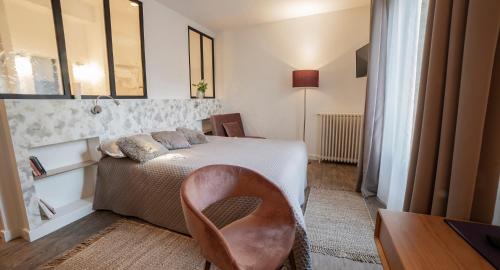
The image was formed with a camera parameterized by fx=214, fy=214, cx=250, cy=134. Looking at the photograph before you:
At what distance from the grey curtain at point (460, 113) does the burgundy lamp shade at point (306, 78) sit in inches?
104

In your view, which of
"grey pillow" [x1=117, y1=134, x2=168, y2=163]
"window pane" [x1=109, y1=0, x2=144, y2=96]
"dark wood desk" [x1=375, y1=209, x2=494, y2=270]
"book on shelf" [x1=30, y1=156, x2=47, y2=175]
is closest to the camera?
"dark wood desk" [x1=375, y1=209, x2=494, y2=270]

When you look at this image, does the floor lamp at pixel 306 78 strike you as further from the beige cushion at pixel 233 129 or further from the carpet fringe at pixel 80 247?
the carpet fringe at pixel 80 247

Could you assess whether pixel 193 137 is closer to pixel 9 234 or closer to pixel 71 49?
pixel 71 49

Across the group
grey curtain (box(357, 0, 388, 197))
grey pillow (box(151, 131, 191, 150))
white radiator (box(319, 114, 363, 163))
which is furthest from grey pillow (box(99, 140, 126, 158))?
white radiator (box(319, 114, 363, 163))

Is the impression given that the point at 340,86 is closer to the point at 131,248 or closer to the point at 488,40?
the point at 488,40

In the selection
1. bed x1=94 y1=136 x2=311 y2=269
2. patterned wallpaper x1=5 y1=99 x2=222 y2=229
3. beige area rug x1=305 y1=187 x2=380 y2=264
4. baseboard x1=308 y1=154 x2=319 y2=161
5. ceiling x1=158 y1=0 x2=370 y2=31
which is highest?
ceiling x1=158 y1=0 x2=370 y2=31

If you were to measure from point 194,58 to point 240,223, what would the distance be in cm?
362

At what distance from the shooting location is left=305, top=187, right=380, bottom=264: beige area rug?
66.2 inches

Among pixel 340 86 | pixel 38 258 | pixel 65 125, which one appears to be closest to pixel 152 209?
pixel 38 258

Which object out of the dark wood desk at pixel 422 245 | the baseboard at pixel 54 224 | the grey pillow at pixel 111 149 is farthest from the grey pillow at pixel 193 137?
the dark wood desk at pixel 422 245

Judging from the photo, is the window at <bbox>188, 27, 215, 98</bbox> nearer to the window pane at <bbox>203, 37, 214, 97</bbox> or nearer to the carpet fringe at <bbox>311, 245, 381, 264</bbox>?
the window pane at <bbox>203, 37, 214, 97</bbox>

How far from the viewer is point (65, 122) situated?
2072mm

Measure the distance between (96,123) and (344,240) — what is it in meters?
2.73

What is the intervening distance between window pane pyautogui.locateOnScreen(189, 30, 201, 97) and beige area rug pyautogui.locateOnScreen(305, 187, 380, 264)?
2949 millimetres
